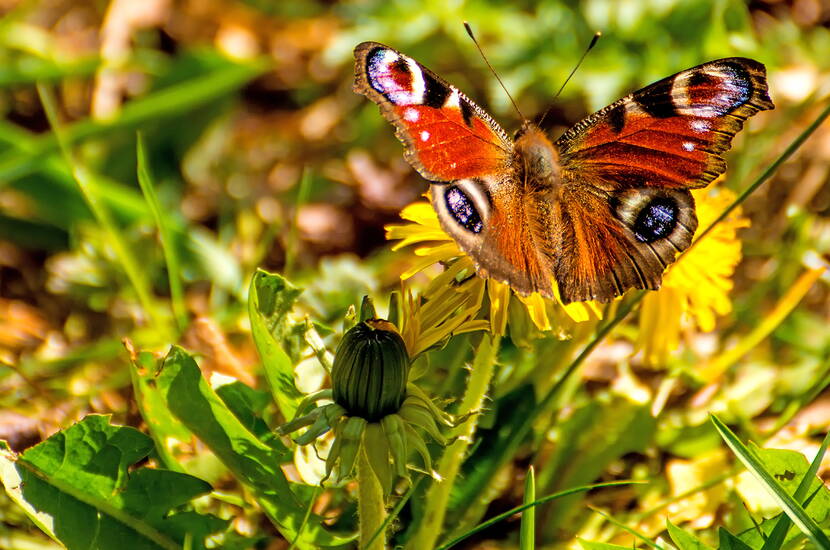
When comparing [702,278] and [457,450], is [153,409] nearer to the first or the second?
[457,450]

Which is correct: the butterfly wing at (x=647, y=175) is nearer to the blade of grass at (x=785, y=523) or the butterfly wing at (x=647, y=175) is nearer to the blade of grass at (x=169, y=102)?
the blade of grass at (x=785, y=523)

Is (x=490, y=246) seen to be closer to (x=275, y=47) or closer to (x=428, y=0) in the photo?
(x=428, y=0)

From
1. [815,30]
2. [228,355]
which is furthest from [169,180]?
[815,30]

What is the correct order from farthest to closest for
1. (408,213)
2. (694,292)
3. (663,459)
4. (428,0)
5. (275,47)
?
(275,47) < (428,0) < (663,459) < (694,292) < (408,213)

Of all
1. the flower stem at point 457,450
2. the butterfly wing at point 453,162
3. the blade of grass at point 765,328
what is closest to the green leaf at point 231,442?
the flower stem at point 457,450

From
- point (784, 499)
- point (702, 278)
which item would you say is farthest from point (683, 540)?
point (702, 278)

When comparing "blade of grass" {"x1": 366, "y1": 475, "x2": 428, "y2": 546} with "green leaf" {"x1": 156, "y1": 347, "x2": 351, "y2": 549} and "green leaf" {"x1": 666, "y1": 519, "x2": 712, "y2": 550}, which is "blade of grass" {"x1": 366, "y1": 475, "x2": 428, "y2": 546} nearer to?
"green leaf" {"x1": 156, "y1": 347, "x2": 351, "y2": 549}
